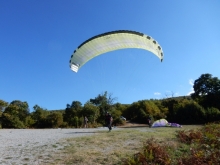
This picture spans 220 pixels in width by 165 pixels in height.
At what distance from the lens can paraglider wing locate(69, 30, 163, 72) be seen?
43.3ft

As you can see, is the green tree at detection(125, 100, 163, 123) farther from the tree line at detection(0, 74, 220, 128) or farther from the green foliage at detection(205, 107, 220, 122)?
the green foliage at detection(205, 107, 220, 122)

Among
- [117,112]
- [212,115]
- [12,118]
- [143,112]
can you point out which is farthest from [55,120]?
[212,115]

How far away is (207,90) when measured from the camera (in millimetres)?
49781

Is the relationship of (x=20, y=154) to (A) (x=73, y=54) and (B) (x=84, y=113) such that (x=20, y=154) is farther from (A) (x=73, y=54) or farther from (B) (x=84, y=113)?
(B) (x=84, y=113)

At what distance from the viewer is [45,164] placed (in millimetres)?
6820

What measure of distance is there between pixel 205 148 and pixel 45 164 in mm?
6029

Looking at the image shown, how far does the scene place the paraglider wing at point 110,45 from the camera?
13201mm

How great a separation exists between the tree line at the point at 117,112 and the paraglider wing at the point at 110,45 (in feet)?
60.4

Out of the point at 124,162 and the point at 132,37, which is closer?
the point at 124,162

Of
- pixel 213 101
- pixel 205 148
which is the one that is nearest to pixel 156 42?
pixel 205 148

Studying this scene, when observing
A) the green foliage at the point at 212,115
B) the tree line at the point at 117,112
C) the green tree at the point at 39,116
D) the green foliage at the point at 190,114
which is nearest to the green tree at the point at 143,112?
the tree line at the point at 117,112

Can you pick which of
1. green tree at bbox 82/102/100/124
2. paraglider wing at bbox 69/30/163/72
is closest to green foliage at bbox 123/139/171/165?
paraglider wing at bbox 69/30/163/72

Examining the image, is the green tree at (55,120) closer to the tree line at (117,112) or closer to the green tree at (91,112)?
the tree line at (117,112)

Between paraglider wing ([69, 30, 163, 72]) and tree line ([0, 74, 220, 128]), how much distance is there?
18.4 metres
